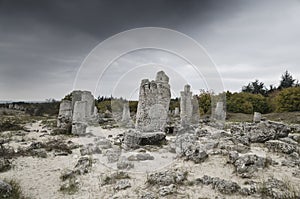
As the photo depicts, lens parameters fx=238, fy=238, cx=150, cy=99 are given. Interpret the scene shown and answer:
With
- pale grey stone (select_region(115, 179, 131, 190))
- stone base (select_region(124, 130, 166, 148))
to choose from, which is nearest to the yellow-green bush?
stone base (select_region(124, 130, 166, 148))

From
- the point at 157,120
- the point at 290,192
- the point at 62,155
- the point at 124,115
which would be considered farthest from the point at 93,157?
the point at 124,115

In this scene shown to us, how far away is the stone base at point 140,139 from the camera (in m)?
11.5

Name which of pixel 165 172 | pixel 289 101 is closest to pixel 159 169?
pixel 165 172

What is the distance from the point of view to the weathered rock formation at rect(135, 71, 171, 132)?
14.1 meters

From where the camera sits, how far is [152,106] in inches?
555

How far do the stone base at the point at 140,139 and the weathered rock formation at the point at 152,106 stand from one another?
1786 mm

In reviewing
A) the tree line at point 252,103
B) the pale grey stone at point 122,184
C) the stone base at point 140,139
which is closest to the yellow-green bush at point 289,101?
the tree line at point 252,103

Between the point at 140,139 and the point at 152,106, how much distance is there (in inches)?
113

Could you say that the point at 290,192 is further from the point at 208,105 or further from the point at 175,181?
the point at 208,105

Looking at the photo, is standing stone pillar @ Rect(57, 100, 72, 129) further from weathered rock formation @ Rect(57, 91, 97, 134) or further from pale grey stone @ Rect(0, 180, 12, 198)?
pale grey stone @ Rect(0, 180, 12, 198)

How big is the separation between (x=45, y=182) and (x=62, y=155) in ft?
10.3

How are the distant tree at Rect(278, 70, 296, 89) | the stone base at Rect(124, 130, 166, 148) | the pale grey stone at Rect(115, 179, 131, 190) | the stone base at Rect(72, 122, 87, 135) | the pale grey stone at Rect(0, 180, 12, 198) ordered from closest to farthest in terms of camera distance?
the pale grey stone at Rect(0, 180, 12, 198) → the pale grey stone at Rect(115, 179, 131, 190) → the stone base at Rect(124, 130, 166, 148) → the stone base at Rect(72, 122, 87, 135) → the distant tree at Rect(278, 70, 296, 89)

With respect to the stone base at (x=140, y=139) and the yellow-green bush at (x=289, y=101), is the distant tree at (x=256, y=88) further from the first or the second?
the stone base at (x=140, y=139)

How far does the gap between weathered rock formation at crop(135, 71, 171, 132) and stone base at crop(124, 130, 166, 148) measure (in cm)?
179
